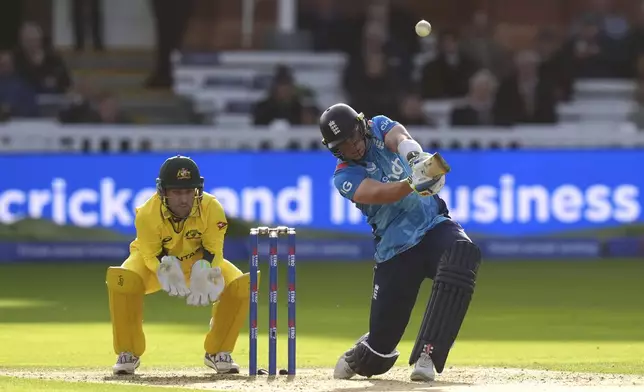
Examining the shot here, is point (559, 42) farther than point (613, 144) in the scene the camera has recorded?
Yes

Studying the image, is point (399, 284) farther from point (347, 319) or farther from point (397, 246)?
point (347, 319)

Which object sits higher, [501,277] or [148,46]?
[148,46]

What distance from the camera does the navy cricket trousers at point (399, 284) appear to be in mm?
10125

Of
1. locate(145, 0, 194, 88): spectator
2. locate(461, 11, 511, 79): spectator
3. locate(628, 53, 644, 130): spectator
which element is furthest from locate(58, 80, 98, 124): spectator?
locate(628, 53, 644, 130): spectator

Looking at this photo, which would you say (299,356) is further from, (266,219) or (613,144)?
(613,144)

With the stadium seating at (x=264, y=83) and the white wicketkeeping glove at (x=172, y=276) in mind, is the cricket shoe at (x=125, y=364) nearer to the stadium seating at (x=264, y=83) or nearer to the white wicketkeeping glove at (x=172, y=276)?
the white wicketkeeping glove at (x=172, y=276)

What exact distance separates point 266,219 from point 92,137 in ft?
9.21

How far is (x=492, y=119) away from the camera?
22.5 m

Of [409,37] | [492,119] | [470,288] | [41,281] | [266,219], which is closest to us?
[470,288]

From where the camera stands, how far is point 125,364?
10.4 meters

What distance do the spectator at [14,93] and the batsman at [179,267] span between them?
41.9 ft

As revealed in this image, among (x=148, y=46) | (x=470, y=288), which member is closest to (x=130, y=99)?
(x=148, y=46)

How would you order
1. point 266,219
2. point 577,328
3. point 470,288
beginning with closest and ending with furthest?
point 470,288 → point 577,328 → point 266,219

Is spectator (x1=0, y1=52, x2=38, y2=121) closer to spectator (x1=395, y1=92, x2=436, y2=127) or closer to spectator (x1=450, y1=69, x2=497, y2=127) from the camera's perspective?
spectator (x1=395, y1=92, x2=436, y2=127)
